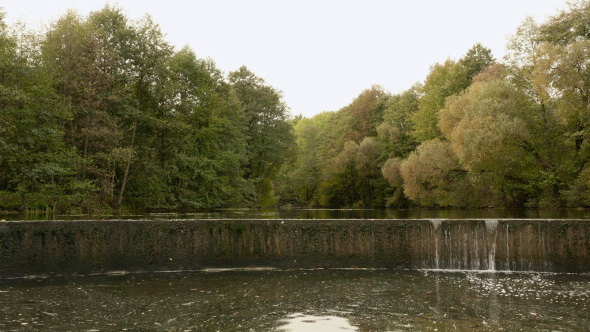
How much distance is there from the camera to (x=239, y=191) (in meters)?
48.6

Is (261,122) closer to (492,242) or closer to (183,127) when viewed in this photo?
(183,127)

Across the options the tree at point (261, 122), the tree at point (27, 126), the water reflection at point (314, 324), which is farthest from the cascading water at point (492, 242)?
the tree at point (261, 122)

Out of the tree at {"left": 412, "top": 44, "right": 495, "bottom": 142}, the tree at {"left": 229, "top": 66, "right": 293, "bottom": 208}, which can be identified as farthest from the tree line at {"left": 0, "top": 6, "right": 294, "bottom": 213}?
the tree at {"left": 412, "top": 44, "right": 495, "bottom": 142}

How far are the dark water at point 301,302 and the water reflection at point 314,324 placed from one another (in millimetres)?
17

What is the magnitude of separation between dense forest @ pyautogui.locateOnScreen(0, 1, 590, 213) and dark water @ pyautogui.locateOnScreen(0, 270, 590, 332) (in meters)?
19.9

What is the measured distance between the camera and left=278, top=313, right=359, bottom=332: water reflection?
7.50 metres

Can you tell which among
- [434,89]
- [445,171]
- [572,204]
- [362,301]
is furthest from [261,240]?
[434,89]

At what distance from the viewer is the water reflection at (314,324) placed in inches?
295

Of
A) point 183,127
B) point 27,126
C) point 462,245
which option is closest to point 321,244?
point 462,245

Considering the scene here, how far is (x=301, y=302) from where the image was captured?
9633mm

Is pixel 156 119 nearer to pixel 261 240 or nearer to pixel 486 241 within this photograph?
pixel 261 240

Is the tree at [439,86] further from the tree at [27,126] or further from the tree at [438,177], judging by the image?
the tree at [27,126]

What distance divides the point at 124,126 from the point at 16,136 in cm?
989

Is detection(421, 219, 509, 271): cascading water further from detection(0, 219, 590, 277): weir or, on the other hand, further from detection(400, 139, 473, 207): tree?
detection(400, 139, 473, 207): tree
